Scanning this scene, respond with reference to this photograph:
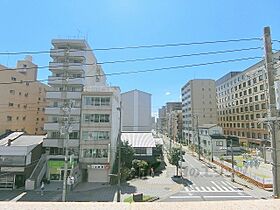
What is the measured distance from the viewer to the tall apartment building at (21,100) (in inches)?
1661

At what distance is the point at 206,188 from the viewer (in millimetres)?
28516

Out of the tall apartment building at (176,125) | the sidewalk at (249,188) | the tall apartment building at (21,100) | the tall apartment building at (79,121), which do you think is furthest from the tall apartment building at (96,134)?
the tall apartment building at (176,125)

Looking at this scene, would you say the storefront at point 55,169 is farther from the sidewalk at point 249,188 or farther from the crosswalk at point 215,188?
the sidewalk at point 249,188

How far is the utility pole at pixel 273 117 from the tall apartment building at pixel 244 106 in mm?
47674

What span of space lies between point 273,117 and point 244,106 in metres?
64.2

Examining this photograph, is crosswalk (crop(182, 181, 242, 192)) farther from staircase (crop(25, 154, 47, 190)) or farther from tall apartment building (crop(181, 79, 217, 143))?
tall apartment building (crop(181, 79, 217, 143))

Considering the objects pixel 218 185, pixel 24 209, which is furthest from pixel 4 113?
pixel 24 209

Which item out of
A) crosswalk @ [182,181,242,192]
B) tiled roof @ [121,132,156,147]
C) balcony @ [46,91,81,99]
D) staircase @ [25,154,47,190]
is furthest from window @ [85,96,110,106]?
crosswalk @ [182,181,242,192]

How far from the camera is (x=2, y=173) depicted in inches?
1126

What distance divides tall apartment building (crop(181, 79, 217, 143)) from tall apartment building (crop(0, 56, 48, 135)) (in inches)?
2021

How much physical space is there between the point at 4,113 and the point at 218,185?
39.1 metres

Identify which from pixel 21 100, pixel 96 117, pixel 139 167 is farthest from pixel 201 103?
pixel 21 100

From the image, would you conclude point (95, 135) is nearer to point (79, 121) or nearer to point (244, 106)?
point (79, 121)

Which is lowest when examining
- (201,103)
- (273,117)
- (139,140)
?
(139,140)
